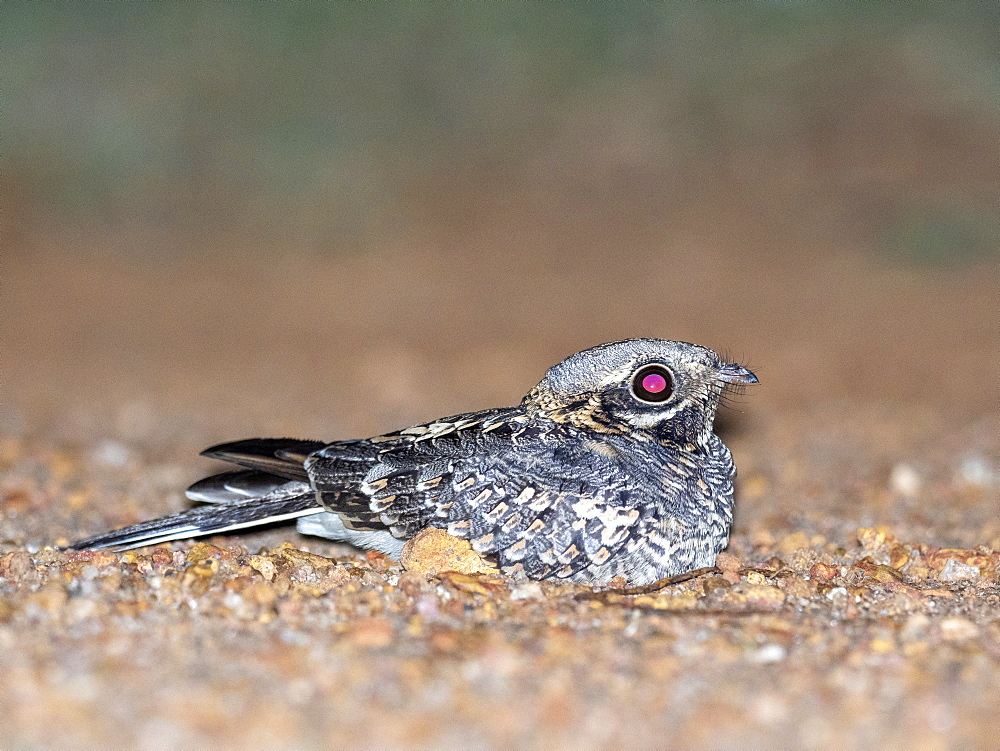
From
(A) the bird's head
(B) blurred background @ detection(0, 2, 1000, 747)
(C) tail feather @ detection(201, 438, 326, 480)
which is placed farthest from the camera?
(B) blurred background @ detection(0, 2, 1000, 747)

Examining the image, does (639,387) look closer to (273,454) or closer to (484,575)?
(484,575)

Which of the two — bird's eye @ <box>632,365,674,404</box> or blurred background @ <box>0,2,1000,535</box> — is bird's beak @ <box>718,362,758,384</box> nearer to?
bird's eye @ <box>632,365,674,404</box>

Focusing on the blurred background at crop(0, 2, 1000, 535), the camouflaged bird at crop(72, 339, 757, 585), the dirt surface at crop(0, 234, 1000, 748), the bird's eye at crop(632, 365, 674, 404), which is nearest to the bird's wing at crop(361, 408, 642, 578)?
the camouflaged bird at crop(72, 339, 757, 585)

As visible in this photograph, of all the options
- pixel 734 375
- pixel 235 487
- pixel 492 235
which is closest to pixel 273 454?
pixel 235 487

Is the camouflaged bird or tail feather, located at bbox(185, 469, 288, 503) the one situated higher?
tail feather, located at bbox(185, 469, 288, 503)

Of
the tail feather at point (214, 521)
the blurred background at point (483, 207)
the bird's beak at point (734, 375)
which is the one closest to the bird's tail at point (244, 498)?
the tail feather at point (214, 521)

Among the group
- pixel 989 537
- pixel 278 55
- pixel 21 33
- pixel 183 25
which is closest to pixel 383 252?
pixel 278 55

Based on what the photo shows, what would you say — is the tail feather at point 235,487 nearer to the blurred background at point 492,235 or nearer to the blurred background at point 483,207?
the blurred background at point 492,235

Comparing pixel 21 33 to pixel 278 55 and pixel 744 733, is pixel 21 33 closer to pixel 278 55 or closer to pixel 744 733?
pixel 278 55
